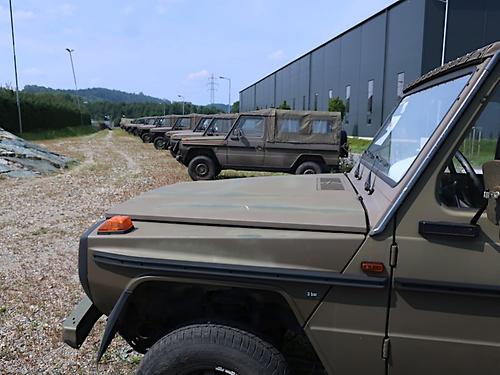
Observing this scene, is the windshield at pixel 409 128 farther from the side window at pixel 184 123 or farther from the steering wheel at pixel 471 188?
the side window at pixel 184 123

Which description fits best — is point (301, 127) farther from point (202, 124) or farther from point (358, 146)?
point (358, 146)

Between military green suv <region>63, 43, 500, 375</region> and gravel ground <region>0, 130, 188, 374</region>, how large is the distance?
1.16 meters

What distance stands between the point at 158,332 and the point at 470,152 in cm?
194

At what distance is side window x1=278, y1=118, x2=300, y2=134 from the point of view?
1215cm

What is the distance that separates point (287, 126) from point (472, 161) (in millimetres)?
9819

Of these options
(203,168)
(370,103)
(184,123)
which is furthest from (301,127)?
(370,103)

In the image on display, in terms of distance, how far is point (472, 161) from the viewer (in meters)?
2.44

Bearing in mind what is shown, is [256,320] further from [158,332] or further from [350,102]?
[350,102]

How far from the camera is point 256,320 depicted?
7.87ft

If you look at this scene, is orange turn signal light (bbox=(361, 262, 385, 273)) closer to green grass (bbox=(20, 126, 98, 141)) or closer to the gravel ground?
the gravel ground

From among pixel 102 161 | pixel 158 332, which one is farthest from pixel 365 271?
pixel 102 161

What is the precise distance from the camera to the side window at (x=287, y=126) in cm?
1215

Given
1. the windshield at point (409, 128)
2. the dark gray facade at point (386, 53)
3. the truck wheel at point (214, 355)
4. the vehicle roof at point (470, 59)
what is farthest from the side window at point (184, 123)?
the truck wheel at point (214, 355)

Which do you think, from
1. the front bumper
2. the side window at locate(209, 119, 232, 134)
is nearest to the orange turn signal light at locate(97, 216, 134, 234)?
the front bumper
